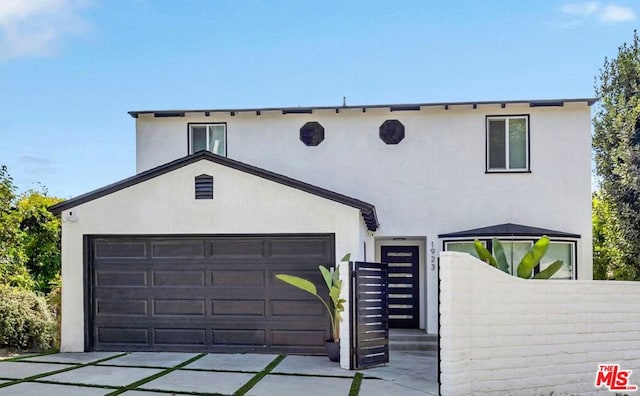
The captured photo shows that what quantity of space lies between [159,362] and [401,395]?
461 cm

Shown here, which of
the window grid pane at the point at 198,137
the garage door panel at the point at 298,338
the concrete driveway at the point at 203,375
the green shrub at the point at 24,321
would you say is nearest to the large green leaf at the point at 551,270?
the concrete driveway at the point at 203,375

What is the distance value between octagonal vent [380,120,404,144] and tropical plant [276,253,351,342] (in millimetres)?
4281

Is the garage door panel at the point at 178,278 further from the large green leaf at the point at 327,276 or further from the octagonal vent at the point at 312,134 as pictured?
the octagonal vent at the point at 312,134

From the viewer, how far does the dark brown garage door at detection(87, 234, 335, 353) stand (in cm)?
1134

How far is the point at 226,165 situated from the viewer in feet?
37.3

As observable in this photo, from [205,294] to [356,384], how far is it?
13.3 ft

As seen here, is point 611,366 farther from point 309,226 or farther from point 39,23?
point 39,23

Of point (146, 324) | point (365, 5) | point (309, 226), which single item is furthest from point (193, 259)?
point (365, 5)

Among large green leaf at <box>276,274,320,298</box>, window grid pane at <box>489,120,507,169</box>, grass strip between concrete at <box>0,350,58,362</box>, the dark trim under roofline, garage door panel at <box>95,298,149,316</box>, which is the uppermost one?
the dark trim under roofline

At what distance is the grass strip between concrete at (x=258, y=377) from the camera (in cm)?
820

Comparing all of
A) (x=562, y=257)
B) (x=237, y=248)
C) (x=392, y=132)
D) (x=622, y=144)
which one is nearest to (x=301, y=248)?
(x=237, y=248)

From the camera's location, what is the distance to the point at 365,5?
1407 cm

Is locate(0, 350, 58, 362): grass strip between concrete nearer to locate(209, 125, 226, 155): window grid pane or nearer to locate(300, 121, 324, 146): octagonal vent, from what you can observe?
locate(209, 125, 226, 155): window grid pane

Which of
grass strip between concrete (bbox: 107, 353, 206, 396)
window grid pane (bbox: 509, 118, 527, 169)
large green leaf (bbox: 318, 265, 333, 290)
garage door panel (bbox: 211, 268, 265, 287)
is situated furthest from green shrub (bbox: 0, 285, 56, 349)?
window grid pane (bbox: 509, 118, 527, 169)
